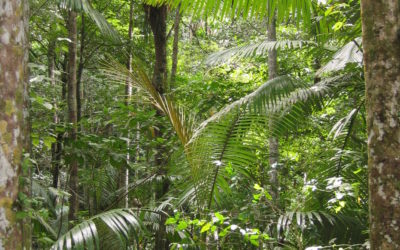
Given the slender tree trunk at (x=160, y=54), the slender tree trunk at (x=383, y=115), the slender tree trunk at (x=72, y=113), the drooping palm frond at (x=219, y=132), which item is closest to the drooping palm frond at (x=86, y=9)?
the slender tree trunk at (x=72, y=113)

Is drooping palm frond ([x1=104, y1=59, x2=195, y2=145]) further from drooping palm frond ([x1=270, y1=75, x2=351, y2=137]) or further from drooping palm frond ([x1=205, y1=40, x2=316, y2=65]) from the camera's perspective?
drooping palm frond ([x1=205, y1=40, x2=316, y2=65])

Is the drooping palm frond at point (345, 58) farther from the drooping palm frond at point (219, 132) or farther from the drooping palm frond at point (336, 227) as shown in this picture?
the drooping palm frond at point (336, 227)

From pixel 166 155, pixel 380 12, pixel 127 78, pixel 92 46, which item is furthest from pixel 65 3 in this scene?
pixel 92 46

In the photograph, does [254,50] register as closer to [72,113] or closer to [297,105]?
[297,105]

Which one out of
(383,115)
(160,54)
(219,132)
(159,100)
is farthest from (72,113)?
(383,115)

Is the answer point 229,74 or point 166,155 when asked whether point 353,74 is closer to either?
point 166,155

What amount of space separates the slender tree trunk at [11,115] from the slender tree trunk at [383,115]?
67.0 inches

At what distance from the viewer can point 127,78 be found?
382 centimetres

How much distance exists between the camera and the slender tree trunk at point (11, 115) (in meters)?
2.28

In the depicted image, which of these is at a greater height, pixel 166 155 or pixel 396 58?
pixel 396 58

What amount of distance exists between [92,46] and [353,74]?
236 inches

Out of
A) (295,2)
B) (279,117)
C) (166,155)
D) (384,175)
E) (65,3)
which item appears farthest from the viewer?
(166,155)

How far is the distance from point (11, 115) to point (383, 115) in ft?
5.83

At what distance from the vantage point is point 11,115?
2.34 metres
